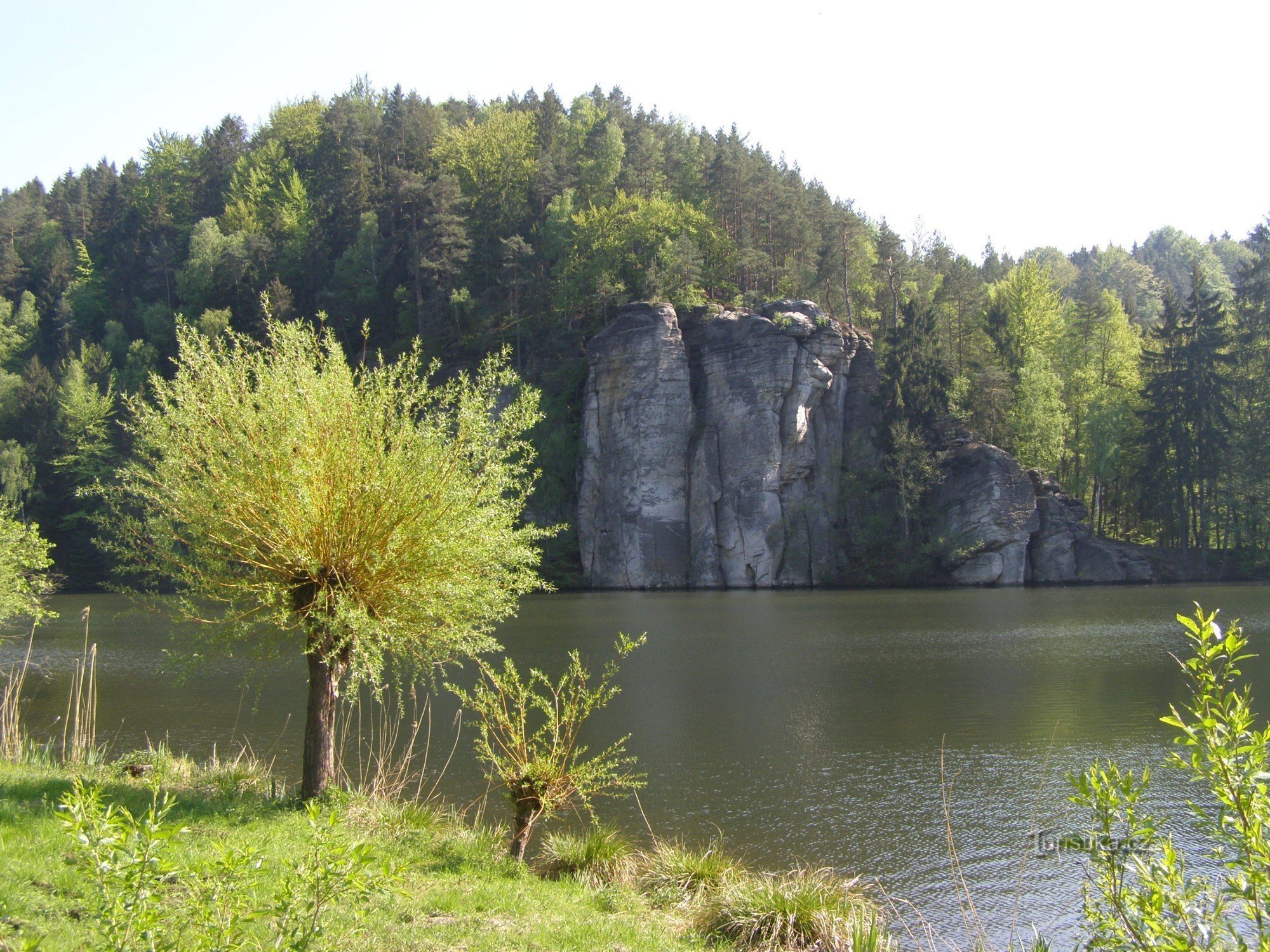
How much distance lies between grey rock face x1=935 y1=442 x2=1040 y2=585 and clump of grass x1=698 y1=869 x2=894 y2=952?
46418mm

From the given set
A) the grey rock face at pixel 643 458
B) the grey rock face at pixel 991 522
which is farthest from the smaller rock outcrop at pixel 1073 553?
the grey rock face at pixel 643 458

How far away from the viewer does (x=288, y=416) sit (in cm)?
928

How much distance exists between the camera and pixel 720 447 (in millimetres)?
57844

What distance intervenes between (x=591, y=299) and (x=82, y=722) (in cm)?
5026

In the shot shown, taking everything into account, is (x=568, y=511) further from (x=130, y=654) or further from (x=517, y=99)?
(x=517, y=99)

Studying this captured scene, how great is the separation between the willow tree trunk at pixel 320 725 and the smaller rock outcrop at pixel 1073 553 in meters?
50.2

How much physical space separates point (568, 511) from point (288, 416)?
2020 inches

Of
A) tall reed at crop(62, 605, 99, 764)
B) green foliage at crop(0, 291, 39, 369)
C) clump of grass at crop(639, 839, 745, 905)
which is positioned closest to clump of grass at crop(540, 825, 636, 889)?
clump of grass at crop(639, 839, 745, 905)

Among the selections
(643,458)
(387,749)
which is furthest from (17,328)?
(387,749)

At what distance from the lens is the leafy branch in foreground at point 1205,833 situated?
3443 mm

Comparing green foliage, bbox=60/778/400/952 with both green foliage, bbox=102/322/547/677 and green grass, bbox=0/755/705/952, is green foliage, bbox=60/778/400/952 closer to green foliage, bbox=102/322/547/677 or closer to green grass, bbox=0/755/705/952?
green grass, bbox=0/755/705/952

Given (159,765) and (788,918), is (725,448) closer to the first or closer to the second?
(159,765)

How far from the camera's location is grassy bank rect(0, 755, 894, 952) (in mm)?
5672

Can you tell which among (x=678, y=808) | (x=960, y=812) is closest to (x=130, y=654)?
(x=678, y=808)
